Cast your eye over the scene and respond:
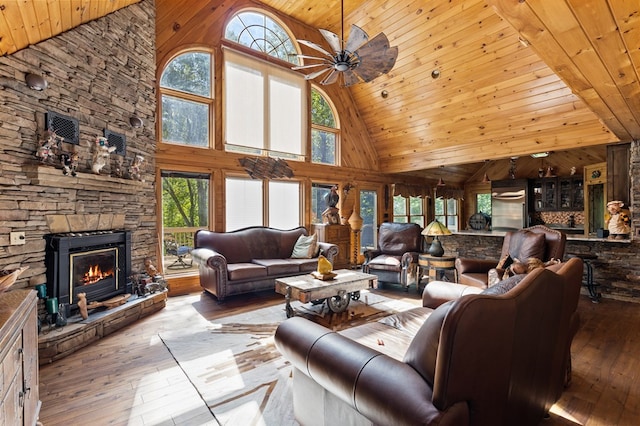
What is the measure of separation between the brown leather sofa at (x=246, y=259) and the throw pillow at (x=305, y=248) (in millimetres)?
110

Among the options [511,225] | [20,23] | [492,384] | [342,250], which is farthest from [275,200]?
[511,225]

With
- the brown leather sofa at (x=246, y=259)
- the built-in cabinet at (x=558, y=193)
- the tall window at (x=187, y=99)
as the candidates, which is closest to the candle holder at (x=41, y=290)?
the brown leather sofa at (x=246, y=259)

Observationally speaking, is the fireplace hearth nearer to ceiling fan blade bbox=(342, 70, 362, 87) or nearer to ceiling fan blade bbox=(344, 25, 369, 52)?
ceiling fan blade bbox=(342, 70, 362, 87)

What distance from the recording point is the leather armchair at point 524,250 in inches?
153

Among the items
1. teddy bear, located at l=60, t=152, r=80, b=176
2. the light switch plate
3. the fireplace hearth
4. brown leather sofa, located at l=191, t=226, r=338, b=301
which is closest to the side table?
brown leather sofa, located at l=191, t=226, r=338, b=301

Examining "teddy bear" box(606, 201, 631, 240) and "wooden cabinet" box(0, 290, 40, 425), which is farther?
"teddy bear" box(606, 201, 631, 240)

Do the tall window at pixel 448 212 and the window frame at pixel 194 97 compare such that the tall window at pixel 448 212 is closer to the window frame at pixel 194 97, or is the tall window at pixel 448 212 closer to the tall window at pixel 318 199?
the tall window at pixel 318 199

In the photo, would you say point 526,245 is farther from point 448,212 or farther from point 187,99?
point 448,212

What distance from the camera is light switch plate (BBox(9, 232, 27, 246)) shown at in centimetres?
270

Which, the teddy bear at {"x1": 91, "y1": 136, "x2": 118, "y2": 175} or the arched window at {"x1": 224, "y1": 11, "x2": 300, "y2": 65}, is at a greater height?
the arched window at {"x1": 224, "y1": 11, "x2": 300, "y2": 65}

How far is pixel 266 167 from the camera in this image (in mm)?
5926

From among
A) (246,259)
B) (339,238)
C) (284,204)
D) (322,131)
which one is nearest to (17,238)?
(246,259)

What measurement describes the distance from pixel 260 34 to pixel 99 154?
3933 millimetres

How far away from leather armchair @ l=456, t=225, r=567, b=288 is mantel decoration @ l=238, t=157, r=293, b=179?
3520 mm
